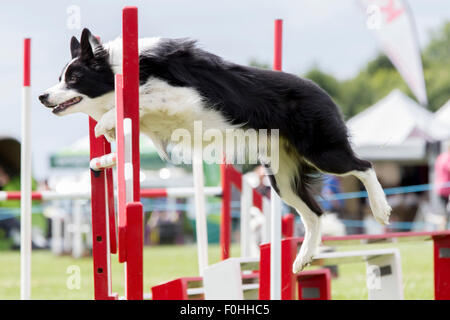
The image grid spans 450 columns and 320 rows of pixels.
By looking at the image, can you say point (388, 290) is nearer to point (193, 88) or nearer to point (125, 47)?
→ point (193, 88)

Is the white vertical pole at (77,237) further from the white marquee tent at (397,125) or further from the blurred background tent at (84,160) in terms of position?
the white marquee tent at (397,125)

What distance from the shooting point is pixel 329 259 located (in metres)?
3.66

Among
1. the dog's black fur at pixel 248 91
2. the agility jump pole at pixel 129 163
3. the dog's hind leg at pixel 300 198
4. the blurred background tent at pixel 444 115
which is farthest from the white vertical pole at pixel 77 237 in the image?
the agility jump pole at pixel 129 163

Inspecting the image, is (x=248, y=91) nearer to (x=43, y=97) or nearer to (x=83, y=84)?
(x=83, y=84)

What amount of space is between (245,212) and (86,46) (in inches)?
73.2

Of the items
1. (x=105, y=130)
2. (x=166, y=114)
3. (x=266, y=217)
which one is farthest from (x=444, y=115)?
(x=105, y=130)

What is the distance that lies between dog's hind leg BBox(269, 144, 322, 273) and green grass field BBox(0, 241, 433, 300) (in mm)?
1380

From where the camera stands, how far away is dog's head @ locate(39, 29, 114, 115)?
121 inches

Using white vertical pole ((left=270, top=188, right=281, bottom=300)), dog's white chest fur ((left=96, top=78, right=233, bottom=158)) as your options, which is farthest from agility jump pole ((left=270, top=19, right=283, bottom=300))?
dog's white chest fur ((left=96, top=78, right=233, bottom=158))

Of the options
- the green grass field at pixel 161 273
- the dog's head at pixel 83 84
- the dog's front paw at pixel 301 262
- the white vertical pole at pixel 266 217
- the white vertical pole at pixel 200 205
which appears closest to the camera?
the dog's head at pixel 83 84

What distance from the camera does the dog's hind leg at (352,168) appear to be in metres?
3.42

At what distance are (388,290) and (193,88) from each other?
1.67m

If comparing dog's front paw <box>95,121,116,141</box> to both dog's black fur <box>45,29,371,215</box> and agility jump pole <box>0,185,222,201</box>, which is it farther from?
agility jump pole <box>0,185,222,201</box>
